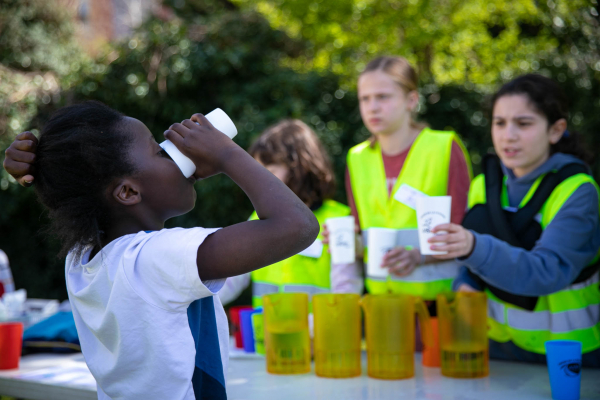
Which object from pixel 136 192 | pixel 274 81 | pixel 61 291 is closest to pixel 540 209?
pixel 136 192

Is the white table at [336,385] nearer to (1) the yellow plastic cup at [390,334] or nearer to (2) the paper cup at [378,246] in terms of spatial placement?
(1) the yellow plastic cup at [390,334]

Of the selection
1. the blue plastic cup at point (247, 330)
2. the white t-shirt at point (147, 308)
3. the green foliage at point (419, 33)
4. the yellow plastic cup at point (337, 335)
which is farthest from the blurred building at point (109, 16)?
the white t-shirt at point (147, 308)

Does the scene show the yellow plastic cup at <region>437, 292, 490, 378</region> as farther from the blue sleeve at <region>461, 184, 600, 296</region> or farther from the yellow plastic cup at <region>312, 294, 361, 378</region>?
the yellow plastic cup at <region>312, 294, 361, 378</region>

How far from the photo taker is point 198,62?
7.57 meters

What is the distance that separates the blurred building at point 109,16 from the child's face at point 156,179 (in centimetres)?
1157

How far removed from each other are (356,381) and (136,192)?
1050 mm

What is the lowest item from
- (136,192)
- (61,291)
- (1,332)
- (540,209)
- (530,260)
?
(61,291)

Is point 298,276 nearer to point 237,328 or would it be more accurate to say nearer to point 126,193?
point 237,328

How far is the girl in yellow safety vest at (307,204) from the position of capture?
2.74 m

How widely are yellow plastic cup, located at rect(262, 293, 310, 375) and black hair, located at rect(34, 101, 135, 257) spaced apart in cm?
77

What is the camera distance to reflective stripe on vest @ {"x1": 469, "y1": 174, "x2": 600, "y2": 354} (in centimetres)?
217

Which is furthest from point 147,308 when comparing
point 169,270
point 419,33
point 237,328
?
point 419,33

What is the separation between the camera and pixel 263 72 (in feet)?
25.9

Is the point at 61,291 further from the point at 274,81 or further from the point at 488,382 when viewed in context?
the point at 488,382
